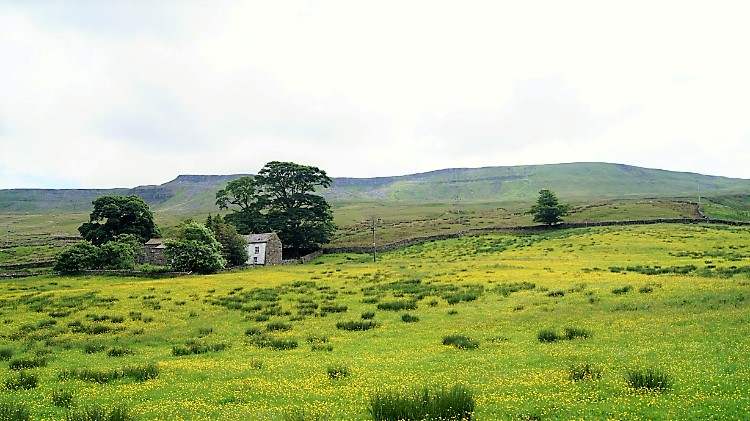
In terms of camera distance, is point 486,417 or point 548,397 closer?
point 486,417

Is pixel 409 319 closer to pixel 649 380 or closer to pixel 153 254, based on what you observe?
pixel 649 380

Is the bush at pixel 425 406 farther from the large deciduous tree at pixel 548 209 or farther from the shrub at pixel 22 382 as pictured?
the large deciduous tree at pixel 548 209

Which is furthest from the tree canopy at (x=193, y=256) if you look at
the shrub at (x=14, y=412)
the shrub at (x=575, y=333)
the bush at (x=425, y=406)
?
the bush at (x=425, y=406)

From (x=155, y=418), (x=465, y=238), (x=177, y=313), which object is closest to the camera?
(x=155, y=418)

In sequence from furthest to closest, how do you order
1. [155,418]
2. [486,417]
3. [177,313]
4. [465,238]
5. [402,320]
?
[465,238] < [177,313] < [402,320] < [155,418] < [486,417]

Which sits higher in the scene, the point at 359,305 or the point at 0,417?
the point at 0,417

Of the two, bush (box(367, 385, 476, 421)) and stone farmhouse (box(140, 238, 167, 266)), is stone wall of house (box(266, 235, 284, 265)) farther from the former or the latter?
bush (box(367, 385, 476, 421))

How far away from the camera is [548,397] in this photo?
10758mm

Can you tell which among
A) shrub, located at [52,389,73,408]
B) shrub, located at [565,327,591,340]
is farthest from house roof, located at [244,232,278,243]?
shrub, located at [52,389,73,408]

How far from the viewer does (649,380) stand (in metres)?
10.9

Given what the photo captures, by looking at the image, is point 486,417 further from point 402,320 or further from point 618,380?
point 402,320

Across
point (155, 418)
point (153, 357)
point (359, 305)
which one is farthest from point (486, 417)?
point (359, 305)

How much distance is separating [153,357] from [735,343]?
792 inches

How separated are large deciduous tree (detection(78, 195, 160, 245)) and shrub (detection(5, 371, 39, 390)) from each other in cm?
7304
